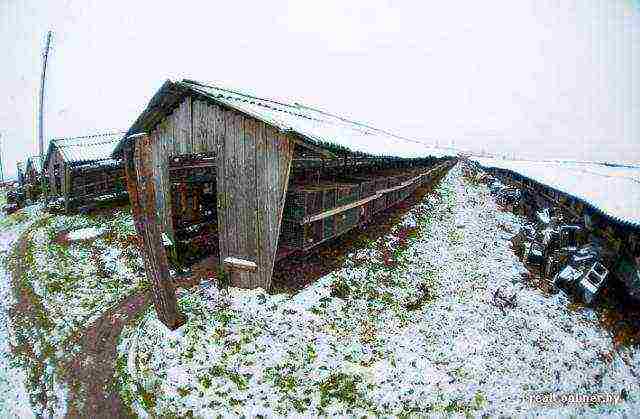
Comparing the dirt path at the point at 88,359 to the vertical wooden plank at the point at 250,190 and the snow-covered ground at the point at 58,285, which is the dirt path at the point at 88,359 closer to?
the snow-covered ground at the point at 58,285

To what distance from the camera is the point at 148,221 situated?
7.93 metres

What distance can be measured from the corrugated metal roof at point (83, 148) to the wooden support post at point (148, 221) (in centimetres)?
1493

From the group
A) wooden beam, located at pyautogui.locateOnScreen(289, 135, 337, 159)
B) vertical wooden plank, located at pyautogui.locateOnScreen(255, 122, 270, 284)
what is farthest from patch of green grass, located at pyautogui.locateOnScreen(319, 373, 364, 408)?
wooden beam, located at pyautogui.locateOnScreen(289, 135, 337, 159)

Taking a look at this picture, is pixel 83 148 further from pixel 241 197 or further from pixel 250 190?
pixel 250 190

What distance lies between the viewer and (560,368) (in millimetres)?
7582

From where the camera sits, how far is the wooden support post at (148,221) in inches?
301

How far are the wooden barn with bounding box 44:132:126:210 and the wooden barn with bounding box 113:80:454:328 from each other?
10.5 m

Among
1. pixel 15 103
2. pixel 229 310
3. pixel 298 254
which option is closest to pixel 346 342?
pixel 229 310

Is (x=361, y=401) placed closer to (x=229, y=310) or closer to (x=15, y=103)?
(x=229, y=310)

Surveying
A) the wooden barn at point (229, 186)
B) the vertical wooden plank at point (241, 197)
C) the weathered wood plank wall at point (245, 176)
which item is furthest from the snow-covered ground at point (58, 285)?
the weathered wood plank wall at point (245, 176)

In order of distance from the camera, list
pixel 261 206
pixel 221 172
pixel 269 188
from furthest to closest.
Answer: pixel 221 172 < pixel 261 206 < pixel 269 188

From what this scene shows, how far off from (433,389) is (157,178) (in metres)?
13.0

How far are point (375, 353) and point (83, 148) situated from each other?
24.3 m

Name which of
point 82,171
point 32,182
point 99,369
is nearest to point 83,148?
point 82,171
